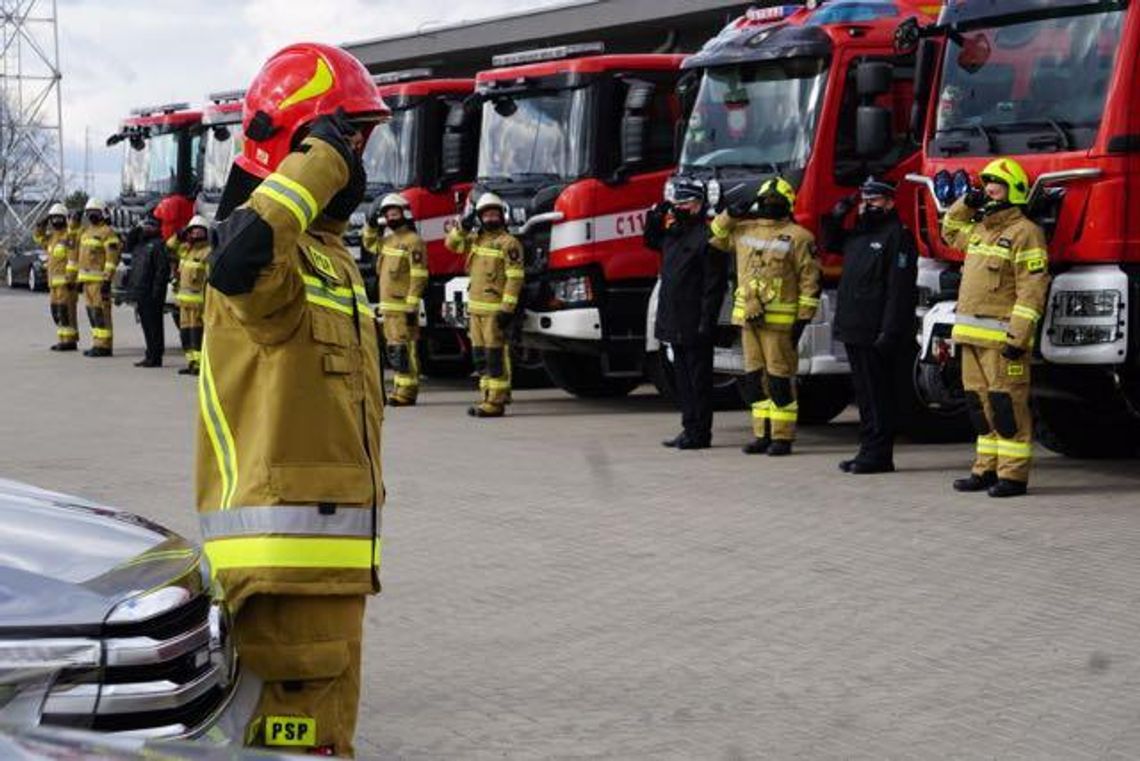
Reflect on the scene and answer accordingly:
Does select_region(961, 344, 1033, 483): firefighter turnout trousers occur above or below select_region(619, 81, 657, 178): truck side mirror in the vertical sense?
below

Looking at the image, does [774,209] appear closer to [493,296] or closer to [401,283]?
[493,296]

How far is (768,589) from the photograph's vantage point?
9062 millimetres

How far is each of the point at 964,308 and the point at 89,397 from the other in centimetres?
1015

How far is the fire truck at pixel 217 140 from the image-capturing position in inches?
979

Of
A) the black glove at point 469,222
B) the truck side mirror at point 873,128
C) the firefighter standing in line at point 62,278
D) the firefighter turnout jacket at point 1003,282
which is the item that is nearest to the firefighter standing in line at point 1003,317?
the firefighter turnout jacket at point 1003,282

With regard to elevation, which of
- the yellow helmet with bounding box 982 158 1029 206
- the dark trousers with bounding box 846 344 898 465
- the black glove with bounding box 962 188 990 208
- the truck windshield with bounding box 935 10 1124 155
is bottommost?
the dark trousers with bounding box 846 344 898 465

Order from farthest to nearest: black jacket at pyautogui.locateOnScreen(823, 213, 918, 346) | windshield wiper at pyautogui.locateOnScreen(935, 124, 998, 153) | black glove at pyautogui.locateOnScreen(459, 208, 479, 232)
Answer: black glove at pyautogui.locateOnScreen(459, 208, 479, 232), black jacket at pyautogui.locateOnScreen(823, 213, 918, 346), windshield wiper at pyautogui.locateOnScreen(935, 124, 998, 153)

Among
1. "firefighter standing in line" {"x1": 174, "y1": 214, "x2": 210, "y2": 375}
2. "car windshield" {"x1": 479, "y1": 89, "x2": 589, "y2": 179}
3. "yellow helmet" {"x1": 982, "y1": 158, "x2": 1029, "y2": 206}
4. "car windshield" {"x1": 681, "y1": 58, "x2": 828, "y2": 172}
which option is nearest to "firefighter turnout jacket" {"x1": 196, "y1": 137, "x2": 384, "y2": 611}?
"yellow helmet" {"x1": 982, "y1": 158, "x2": 1029, "y2": 206}

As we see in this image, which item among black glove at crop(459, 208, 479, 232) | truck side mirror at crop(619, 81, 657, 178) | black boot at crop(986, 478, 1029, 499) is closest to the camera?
black boot at crop(986, 478, 1029, 499)

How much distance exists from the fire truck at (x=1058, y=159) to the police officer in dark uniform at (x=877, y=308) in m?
0.24

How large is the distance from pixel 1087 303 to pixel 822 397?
4492 millimetres

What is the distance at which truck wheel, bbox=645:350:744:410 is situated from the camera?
16797 millimetres

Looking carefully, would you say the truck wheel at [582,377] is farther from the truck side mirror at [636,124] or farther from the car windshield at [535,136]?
the truck side mirror at [636,124]

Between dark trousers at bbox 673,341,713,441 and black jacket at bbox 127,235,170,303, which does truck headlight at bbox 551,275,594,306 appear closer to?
dark trousers at bbox 673,341,713,441
